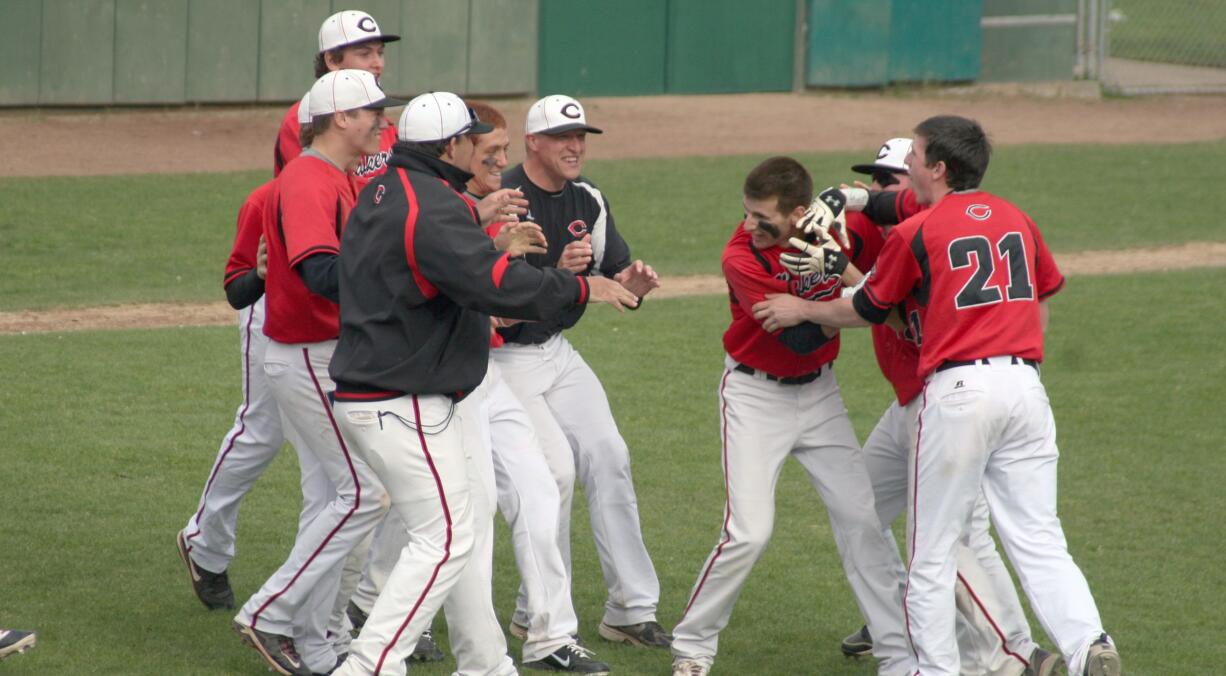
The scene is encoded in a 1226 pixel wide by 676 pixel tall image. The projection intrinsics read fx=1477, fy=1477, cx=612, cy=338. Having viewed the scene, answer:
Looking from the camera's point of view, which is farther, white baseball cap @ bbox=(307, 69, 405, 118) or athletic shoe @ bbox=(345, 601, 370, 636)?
athletic shoe @ bbox=(345, 601, 370, 636)

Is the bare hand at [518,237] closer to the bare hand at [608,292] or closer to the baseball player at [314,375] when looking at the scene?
the bare hand at [608,292]

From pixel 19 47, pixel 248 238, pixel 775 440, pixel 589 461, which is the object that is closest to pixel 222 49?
pixel 19 47

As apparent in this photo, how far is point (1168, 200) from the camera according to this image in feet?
49.0

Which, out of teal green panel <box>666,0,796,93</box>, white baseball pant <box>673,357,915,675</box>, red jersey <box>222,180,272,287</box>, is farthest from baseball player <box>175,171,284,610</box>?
teal green panel <box>666,0,796,93</box>

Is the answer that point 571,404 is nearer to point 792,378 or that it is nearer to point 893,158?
point 792,378

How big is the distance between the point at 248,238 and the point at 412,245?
1.20 m

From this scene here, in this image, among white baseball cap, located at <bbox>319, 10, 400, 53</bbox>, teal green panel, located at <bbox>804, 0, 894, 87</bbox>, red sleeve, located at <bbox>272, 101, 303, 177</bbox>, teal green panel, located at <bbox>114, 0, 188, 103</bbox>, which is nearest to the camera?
red sleeve, located at <bbox>272, 101, 303, 177</bbox>

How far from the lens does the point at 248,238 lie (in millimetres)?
5180

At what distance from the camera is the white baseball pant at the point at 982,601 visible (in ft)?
15.8

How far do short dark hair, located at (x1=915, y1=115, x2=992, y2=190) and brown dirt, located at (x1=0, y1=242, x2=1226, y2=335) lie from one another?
6.60 meters

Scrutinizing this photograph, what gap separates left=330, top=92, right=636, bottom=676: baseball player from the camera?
4223 mm

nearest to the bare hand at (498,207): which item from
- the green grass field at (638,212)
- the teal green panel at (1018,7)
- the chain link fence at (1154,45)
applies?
Answer: the green grass field at (638,212)

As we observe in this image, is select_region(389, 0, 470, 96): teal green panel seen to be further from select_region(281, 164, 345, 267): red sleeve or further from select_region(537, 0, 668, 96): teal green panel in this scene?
select_region(281, 164, 345, 267): red sleeve

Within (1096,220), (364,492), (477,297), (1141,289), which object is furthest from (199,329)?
(1096,220)
